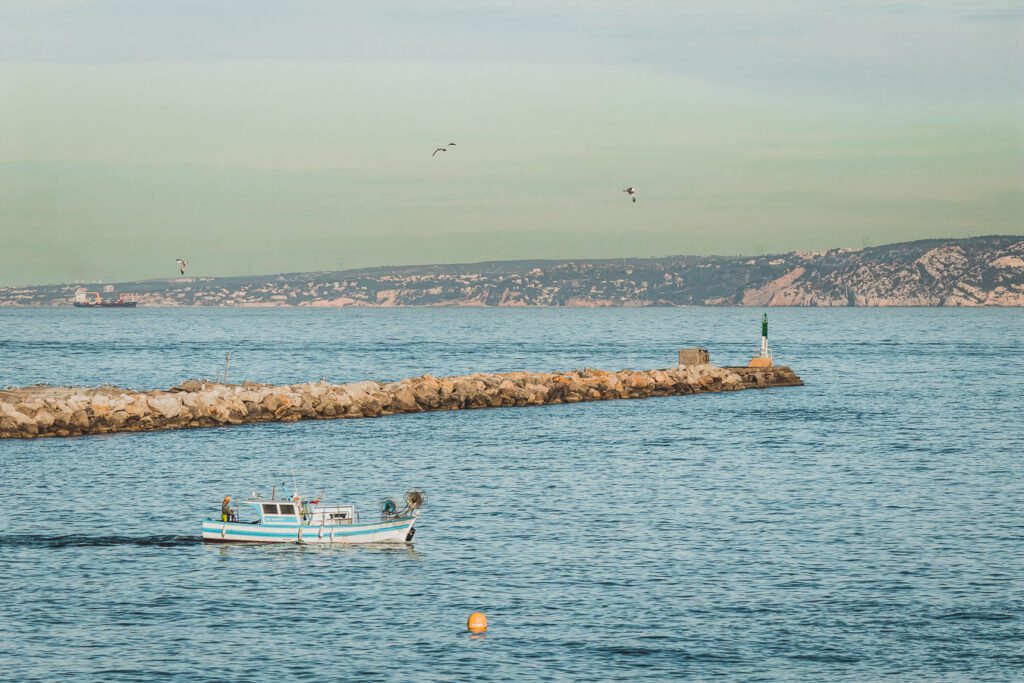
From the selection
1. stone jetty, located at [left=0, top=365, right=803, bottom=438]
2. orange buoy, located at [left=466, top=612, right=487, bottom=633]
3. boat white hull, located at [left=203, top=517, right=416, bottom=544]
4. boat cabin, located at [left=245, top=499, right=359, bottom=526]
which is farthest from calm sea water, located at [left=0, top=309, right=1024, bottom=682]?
stone jetty, located at [left=0, top=365, right=803, bottom=438]

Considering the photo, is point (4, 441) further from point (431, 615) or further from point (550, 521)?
point (431, 615)

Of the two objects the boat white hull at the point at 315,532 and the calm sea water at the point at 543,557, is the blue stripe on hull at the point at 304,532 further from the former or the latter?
the calm sea water at the point at 543,557

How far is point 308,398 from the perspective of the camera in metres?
66.4

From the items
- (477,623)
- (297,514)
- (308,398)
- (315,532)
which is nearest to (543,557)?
(315,532)

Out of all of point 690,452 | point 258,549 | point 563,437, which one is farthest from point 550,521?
point 563,437

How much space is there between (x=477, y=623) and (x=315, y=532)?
900 centimetres

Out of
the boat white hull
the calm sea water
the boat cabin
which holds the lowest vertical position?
the calm sea water

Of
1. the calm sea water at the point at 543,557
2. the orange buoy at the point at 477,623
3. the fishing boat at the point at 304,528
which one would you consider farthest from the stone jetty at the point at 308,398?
the orange buoy at the point at 477,623

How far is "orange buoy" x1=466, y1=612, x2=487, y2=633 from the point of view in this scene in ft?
81.4

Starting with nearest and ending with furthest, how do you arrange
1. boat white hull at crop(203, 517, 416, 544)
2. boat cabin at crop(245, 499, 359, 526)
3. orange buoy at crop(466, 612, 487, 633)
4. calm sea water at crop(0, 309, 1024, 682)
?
1. calm sea water at crop(0, 309, 1024, 682)
2. orange buoy at crop(466, 612, 487, 633)
3. boat white hull at crop(203, 517, 416, 544)
4. boat cabin at crop(245, 499, 359, 526)

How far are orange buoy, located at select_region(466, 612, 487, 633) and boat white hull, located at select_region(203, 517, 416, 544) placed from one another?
800 cm

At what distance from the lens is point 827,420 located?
67562 mm

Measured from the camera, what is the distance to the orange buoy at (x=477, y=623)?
81.4 ft

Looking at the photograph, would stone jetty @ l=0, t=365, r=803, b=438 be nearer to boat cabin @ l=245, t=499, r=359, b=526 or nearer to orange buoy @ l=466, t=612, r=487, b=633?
boat cabin @ l=245, t=499, r=359, b=526
